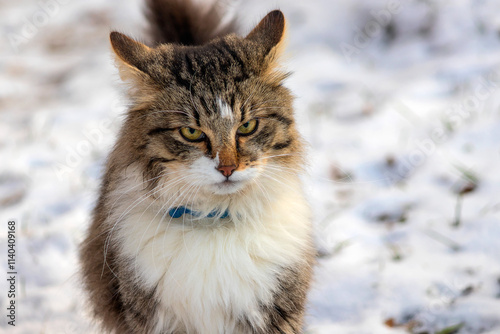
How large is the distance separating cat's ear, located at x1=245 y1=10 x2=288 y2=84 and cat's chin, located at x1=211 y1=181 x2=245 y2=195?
47 cm

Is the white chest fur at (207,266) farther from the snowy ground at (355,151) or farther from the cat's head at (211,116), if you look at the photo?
the snowy ground at (355,151)

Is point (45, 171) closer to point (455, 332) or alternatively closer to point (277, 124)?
point (277, 124)

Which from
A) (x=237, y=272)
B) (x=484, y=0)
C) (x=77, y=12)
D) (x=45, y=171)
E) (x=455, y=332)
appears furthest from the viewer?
(x=77, y=12)

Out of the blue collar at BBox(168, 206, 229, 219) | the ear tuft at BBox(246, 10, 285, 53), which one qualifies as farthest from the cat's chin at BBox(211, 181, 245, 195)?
the ear tuft at BBox(246, 10, 285, 53)

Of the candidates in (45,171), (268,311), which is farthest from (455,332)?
(45,171)

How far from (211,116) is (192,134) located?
10 cm

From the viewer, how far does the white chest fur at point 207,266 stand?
1937mm

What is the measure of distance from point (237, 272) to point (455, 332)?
1056mm

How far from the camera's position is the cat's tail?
8.53 ft

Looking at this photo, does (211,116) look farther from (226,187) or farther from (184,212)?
(184,212)

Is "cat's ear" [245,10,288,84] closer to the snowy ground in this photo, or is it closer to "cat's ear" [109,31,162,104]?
the snowy ground

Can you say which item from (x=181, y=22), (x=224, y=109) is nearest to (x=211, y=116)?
(x=224, y=109)

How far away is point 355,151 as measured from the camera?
364 centimetres

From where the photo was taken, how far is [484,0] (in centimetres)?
434
